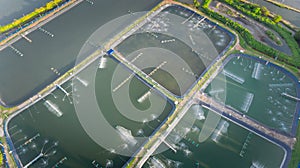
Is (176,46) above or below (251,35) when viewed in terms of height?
below

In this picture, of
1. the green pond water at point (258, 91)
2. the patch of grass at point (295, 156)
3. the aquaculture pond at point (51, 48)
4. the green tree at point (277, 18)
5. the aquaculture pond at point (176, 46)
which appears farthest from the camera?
the green tree at point (277, 18)

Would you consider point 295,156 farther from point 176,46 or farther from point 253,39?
point 176,46

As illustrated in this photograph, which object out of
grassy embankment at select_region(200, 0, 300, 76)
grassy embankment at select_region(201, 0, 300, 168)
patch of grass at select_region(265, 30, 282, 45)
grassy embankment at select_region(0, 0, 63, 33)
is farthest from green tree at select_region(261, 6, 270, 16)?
grassy embankment at select_region(0, 0, 63, 33)

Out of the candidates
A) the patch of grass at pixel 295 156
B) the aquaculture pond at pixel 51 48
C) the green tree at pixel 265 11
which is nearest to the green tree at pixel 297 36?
the green tree at pixel 265 11

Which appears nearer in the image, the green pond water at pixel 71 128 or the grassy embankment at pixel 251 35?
the green pond water at pixel 71 128

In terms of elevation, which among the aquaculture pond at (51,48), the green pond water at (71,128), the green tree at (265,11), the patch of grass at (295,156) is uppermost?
the green tree at (265,11)

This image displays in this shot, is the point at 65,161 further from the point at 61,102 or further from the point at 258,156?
the point at 258,156

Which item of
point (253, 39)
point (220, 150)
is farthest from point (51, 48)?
point (253, 39)

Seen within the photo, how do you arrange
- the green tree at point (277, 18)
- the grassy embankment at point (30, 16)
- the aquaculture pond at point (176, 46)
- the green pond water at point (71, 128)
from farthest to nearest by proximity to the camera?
the green tree at point (277, 18) → the grassy embankment at point (30, 16) → the aquaculture pond at point (176, 46) → the green pond water at point (71, 128)

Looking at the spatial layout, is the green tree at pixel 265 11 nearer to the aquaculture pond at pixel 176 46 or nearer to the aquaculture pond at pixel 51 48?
the aquaculture pond at pixel 176 46

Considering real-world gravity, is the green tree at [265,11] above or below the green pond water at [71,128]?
above

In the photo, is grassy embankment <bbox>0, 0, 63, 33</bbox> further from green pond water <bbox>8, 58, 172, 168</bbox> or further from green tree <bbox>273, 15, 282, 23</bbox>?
green tree <bbox>273, 15, 282, 23</bbox>
